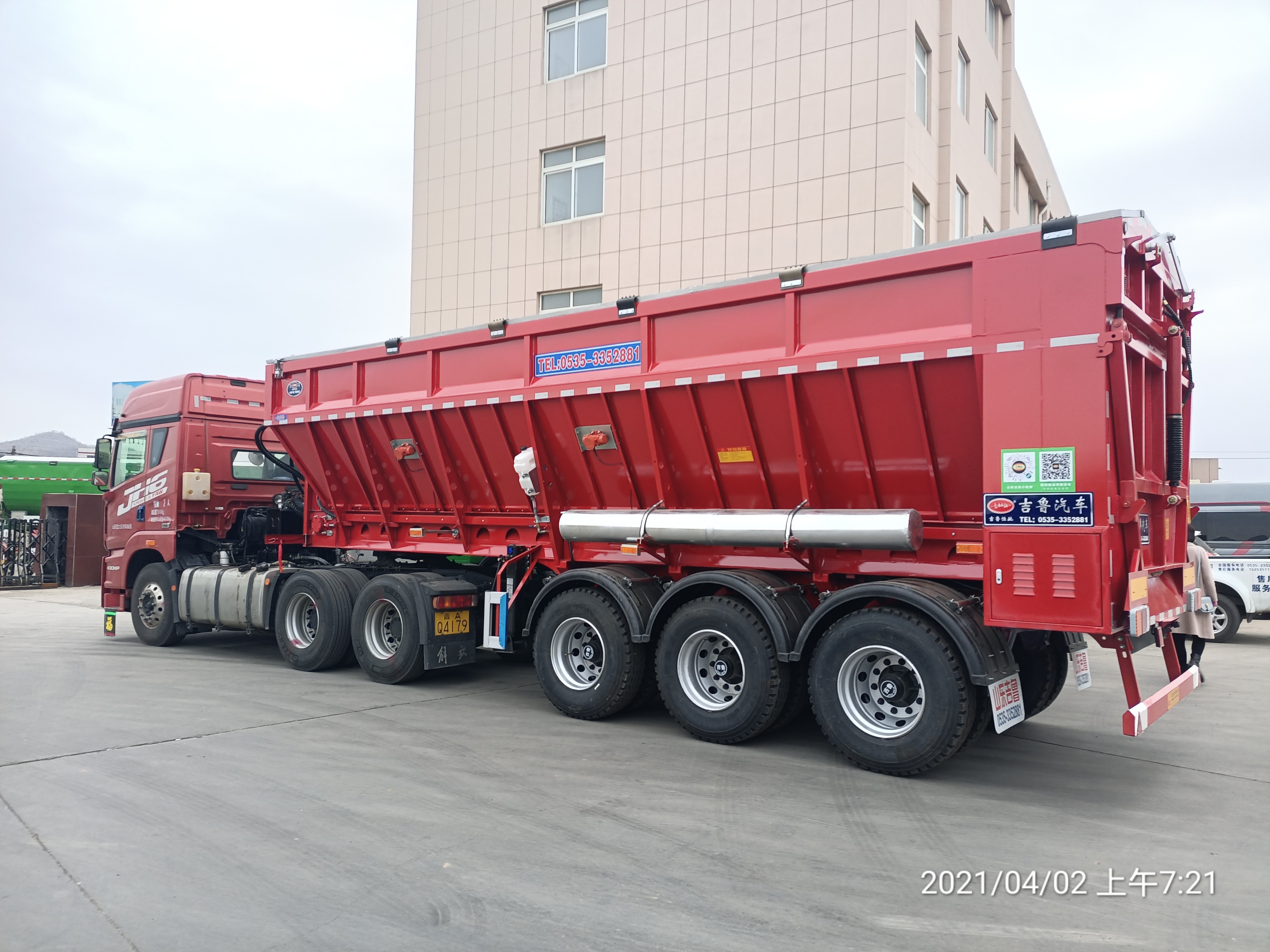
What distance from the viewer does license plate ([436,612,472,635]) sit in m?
9.01

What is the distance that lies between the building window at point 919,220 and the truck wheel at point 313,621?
11.0 metres

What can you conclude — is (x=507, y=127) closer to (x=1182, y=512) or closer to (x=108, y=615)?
(x=108, y=615)

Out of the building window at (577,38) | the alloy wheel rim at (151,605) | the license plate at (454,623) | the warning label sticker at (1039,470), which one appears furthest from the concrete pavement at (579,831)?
the building window at (577,38)

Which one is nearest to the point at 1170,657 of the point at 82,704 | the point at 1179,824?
the point at 1179,824

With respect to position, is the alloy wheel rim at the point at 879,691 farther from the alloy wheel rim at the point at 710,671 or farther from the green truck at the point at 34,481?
the green truck at the point at 34,481

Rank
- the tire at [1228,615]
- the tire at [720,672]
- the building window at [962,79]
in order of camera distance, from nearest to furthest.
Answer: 1. the tire at [720,672]
2. the tire at [1228,615]
3. the building window at [962,79]

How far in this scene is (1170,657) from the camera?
22.4ft

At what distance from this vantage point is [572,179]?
18.8 metres

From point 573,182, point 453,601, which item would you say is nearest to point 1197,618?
point 453,601

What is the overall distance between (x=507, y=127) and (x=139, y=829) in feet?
57.0

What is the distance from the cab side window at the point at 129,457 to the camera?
40.7 ft

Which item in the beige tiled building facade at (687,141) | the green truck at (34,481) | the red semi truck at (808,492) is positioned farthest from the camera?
the green truck at (34,481)

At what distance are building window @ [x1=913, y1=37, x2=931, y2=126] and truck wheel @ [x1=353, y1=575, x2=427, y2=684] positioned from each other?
12011mm
